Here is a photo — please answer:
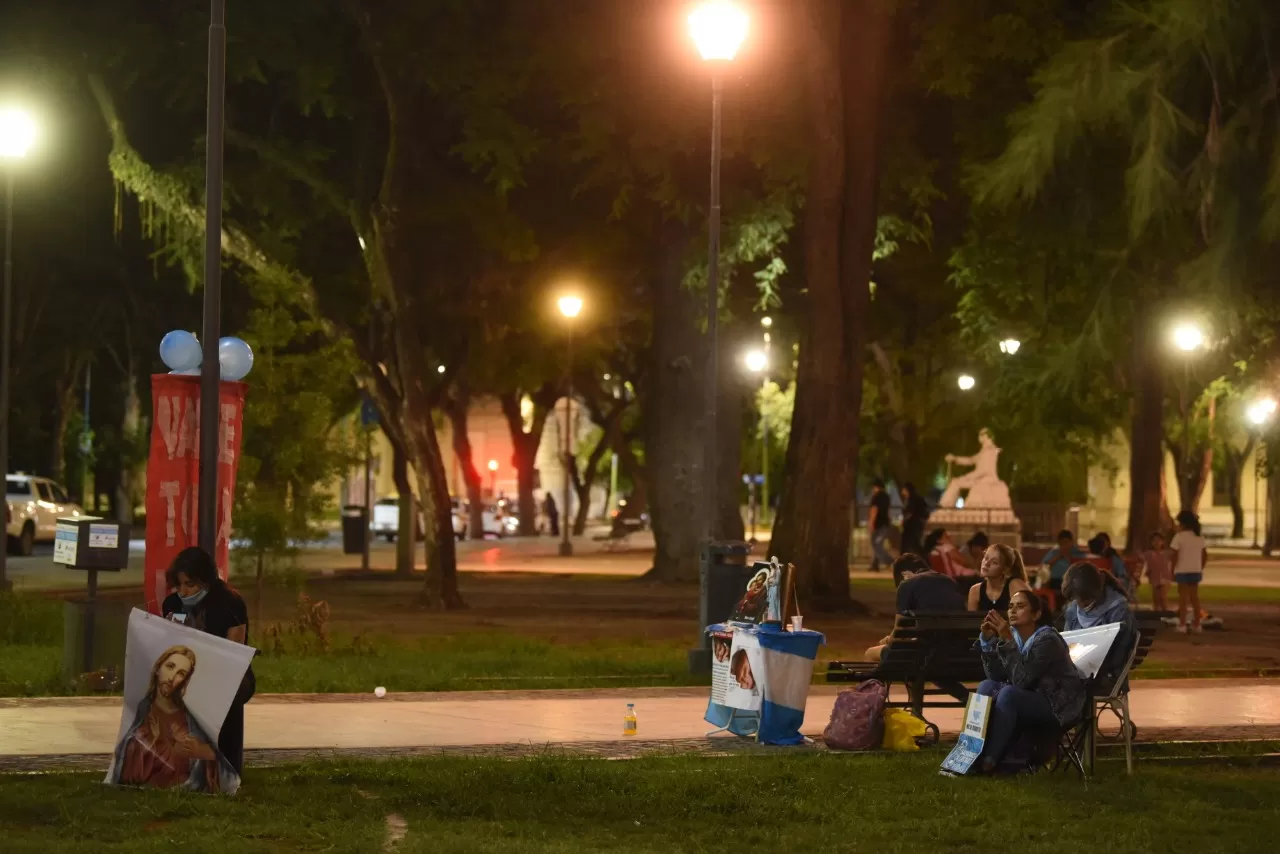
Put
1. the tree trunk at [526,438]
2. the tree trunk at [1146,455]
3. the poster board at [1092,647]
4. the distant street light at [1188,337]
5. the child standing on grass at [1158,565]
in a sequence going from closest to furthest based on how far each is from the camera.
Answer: the poster board at [1092,647]
the child standing on grass at [1158,565]
the distant street light at [1188,337]
the tree trunk at [1146,455]
the tree trunk at [526,438]

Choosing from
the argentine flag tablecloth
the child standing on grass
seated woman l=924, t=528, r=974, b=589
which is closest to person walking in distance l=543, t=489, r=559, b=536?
the child standing on grass

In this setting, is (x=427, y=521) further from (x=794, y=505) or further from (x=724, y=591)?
(x=724, y=591)

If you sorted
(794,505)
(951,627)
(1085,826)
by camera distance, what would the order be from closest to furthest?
(1085,826), (951,627), (794,505)

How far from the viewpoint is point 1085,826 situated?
404 inches

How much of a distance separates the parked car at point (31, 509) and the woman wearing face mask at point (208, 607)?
112ft

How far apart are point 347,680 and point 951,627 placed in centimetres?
551

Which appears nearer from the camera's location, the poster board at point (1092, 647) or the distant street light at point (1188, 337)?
the poster board at point (1092, 647)

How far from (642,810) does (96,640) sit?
667 centimetres

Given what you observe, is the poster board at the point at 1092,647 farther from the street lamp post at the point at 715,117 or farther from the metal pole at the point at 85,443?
the metal pole at the point at 85,443

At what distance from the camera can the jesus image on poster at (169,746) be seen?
1065cm

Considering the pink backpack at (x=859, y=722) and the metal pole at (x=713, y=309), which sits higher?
the metal pole at (x=713, y=309)

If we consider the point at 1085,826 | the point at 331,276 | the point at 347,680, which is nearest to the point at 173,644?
the point at 1085,826

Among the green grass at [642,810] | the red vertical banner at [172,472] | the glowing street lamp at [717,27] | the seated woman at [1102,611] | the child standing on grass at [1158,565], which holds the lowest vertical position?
the green grass at [642,810]

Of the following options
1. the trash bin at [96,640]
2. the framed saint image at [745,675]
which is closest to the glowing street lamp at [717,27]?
the framed saint image at [745,675]
